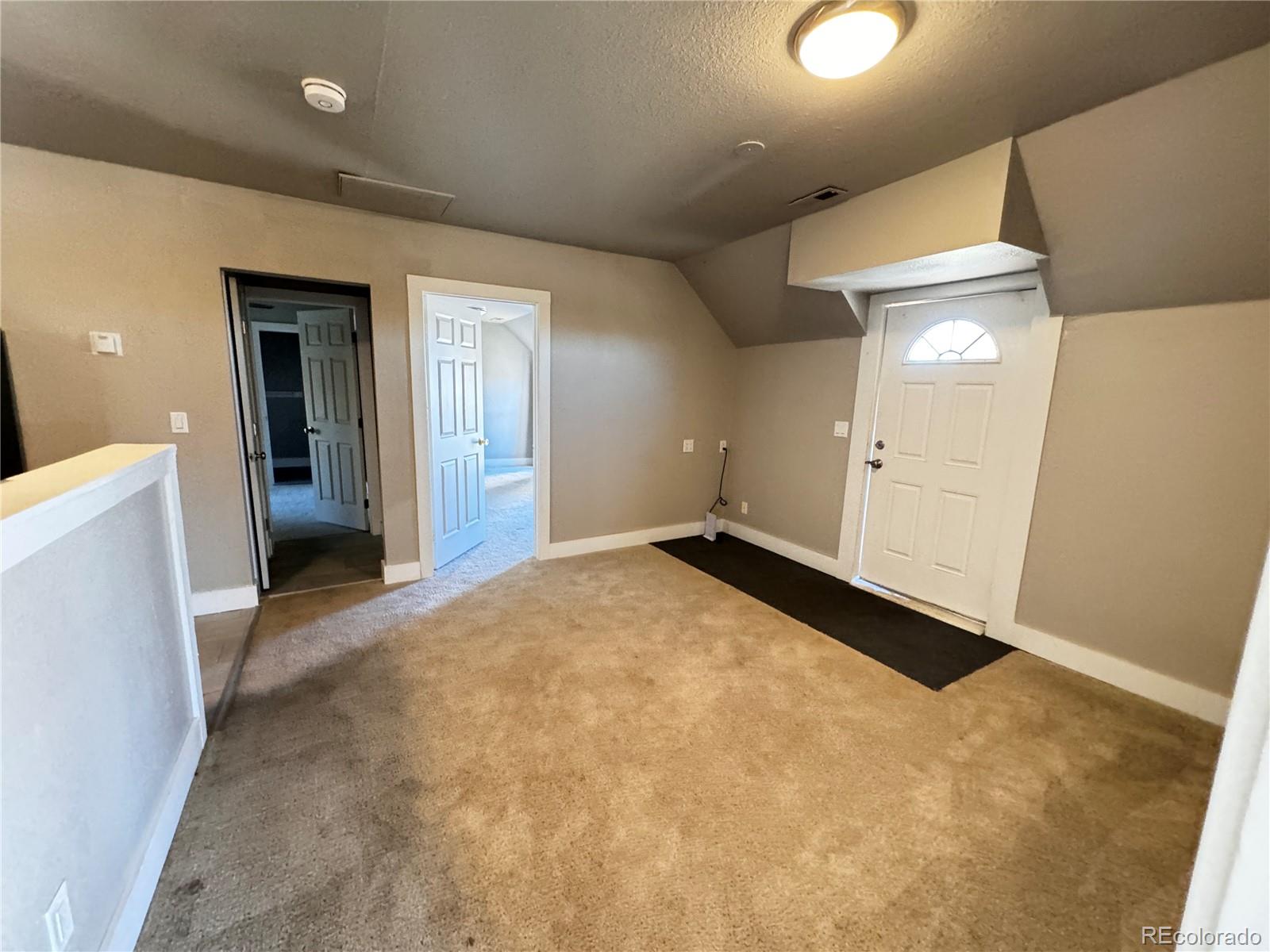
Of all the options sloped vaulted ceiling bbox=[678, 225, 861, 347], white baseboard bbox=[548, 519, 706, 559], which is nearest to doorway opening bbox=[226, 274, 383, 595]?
white baseboard bbox=[548, 519, 706, 559]

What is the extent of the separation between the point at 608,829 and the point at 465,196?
308 cm

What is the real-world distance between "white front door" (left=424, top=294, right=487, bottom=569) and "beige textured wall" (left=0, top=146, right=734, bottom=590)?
0.23m

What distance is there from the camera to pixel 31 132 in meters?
2.21

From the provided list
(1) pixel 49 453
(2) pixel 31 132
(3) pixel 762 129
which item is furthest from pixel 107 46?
(3) pixel 762 129

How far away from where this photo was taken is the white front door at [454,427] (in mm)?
3604

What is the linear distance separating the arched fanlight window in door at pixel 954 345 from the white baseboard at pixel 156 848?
4.11 m

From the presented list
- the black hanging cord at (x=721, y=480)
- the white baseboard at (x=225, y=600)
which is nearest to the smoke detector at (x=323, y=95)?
the white baseboard at (x=225, y=600)

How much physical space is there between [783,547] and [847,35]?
3.50 metres

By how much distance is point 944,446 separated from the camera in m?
3.21

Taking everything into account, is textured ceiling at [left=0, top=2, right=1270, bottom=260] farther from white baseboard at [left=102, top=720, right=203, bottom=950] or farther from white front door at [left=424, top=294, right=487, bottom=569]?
white baseboard at [left=102, top=720, right=203, bottom=950]

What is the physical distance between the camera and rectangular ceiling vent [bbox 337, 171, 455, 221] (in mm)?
2643

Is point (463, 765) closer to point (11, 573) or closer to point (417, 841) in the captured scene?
point (417, 841)

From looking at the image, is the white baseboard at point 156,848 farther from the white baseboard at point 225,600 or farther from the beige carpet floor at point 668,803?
the white baseboard at point 225,600

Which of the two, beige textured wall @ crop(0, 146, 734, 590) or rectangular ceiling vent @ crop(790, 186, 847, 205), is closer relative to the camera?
beige textured wall @ crop(0, 146, 734, 590)
